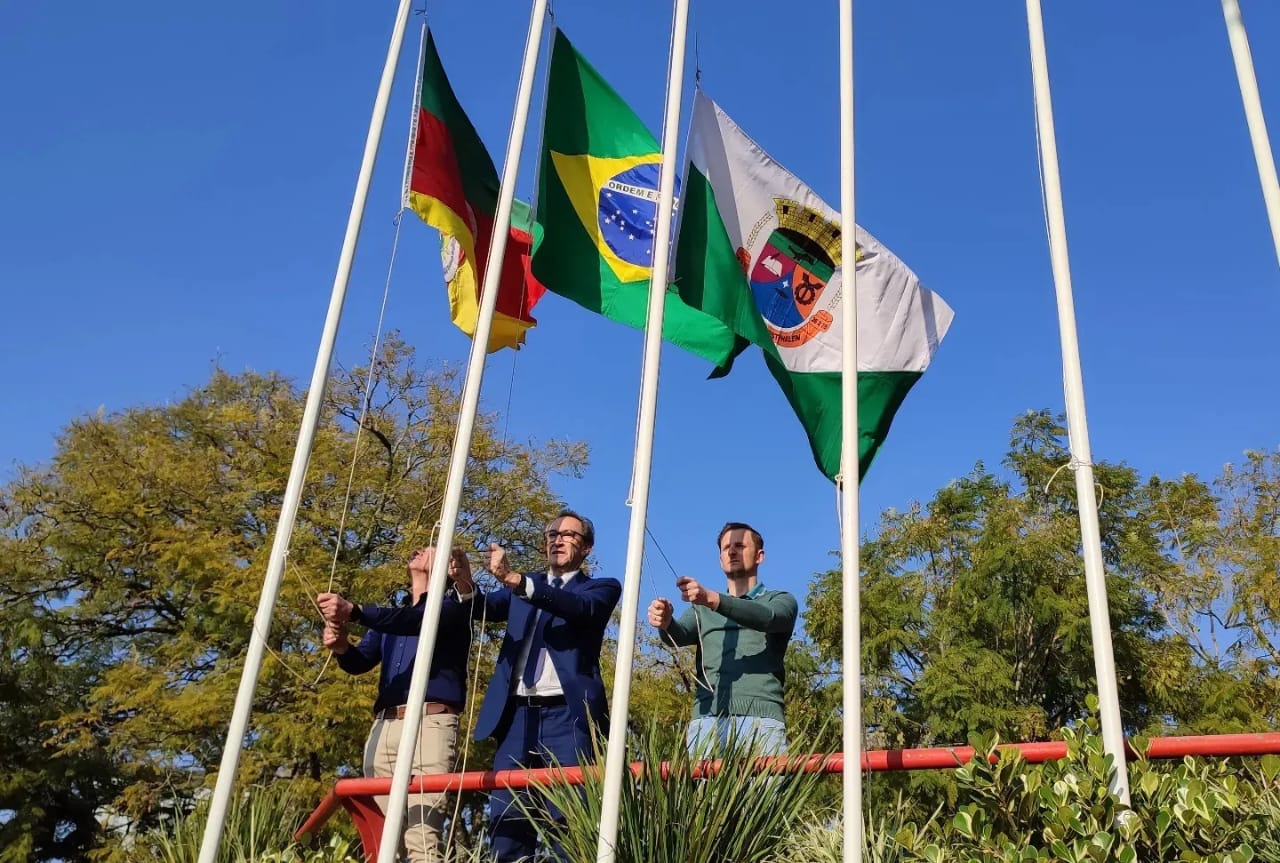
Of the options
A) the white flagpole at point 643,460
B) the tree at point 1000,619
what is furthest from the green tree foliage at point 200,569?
the white flagpole at point 643,460

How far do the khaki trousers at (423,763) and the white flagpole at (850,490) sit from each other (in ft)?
6.96

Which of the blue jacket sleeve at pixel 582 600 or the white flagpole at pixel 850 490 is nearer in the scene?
the white flagpole at pixel 850 490

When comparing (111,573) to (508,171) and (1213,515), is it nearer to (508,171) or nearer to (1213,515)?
(508,171)

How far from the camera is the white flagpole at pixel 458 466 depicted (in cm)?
461

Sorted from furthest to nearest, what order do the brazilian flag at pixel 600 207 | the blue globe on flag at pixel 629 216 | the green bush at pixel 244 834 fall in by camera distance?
the blue globe on flag at pixel 629 216, the brazilian flag at pixel 600 207, the green bush at pixel 244 834

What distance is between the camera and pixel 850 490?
16.0ft

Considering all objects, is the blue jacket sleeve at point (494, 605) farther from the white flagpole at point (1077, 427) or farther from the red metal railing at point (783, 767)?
the white flagpole at point (1077, 427)

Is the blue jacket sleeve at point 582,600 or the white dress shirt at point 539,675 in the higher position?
the blue jacket sleeve at point 582,600

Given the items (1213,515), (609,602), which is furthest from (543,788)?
(1213,515)

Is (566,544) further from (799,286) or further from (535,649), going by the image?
(799,286)

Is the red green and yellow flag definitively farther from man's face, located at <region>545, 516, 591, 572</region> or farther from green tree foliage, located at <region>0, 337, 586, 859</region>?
green tree foliage, located at <region>0, 337, 586, 859</region>

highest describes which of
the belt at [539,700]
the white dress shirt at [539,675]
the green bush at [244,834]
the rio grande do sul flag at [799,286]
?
the rio grande do sul flag at [799,286]

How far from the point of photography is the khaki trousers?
5.29 metres

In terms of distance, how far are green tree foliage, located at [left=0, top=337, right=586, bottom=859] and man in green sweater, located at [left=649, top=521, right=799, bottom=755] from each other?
31.9 feet
